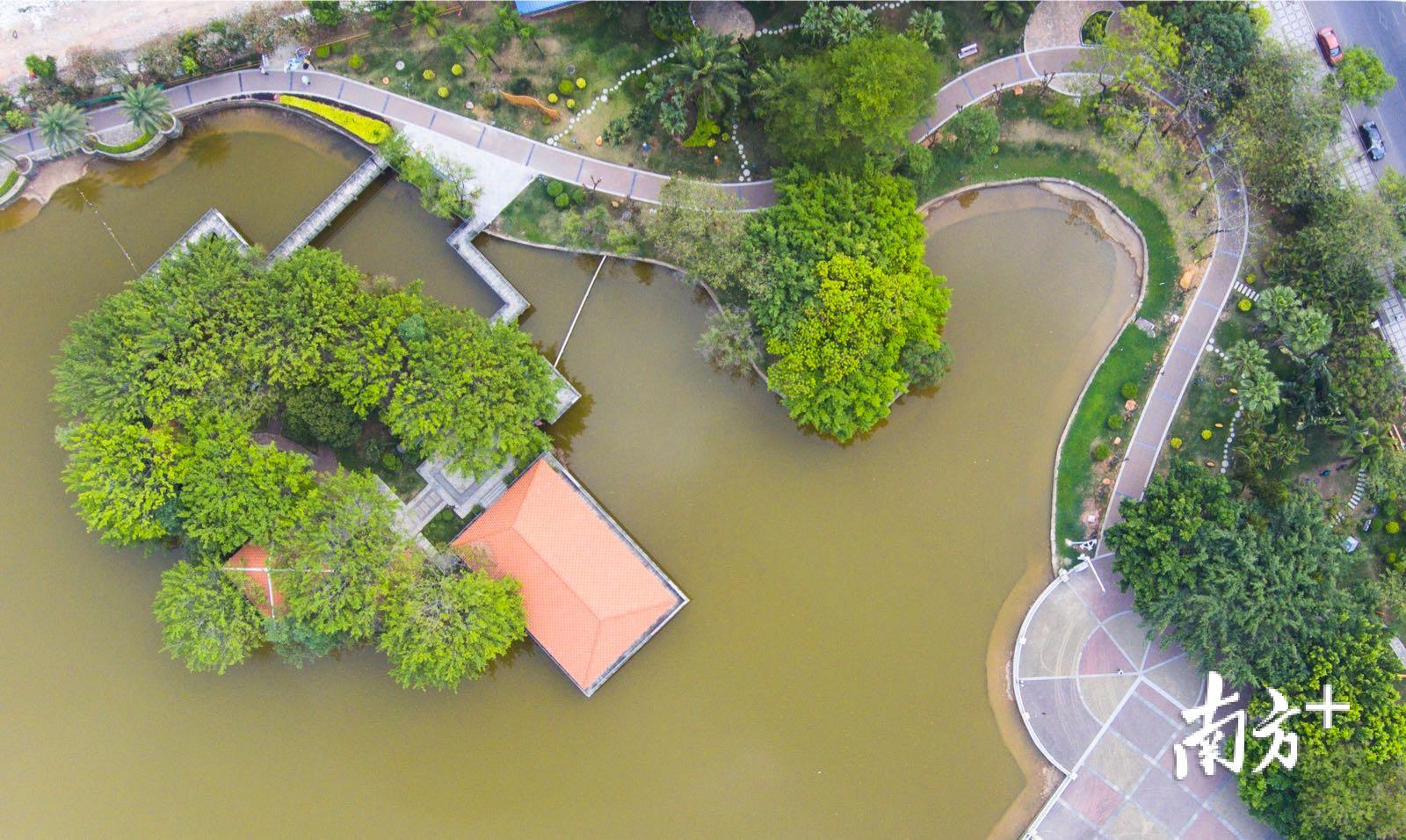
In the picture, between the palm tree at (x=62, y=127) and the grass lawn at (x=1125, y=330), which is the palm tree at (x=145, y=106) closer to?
the palm tree at (x=62, y=127)

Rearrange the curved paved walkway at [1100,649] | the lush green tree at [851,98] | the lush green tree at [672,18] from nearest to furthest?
the lush green tree at [851,98] → the lush green tree at [672,18] → the curved paved walkway at [1100,649]

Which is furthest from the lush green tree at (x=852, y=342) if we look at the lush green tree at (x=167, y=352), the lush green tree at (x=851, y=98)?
the lush green tree at (x=167, y=352)

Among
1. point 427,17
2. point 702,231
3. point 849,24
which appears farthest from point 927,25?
point 427,17

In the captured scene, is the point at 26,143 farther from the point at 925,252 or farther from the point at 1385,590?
the point at 1385,590

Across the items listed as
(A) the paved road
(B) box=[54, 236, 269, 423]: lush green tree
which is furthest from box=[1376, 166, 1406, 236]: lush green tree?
(B) box=[54, 236, 269, 423]: lush green tree

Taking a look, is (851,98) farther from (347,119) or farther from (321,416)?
(321,416)

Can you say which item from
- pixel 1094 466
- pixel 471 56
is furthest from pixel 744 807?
pixel 471 56

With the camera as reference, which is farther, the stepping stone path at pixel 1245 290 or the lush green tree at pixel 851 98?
the stepping stone path at pixel 1245 290
